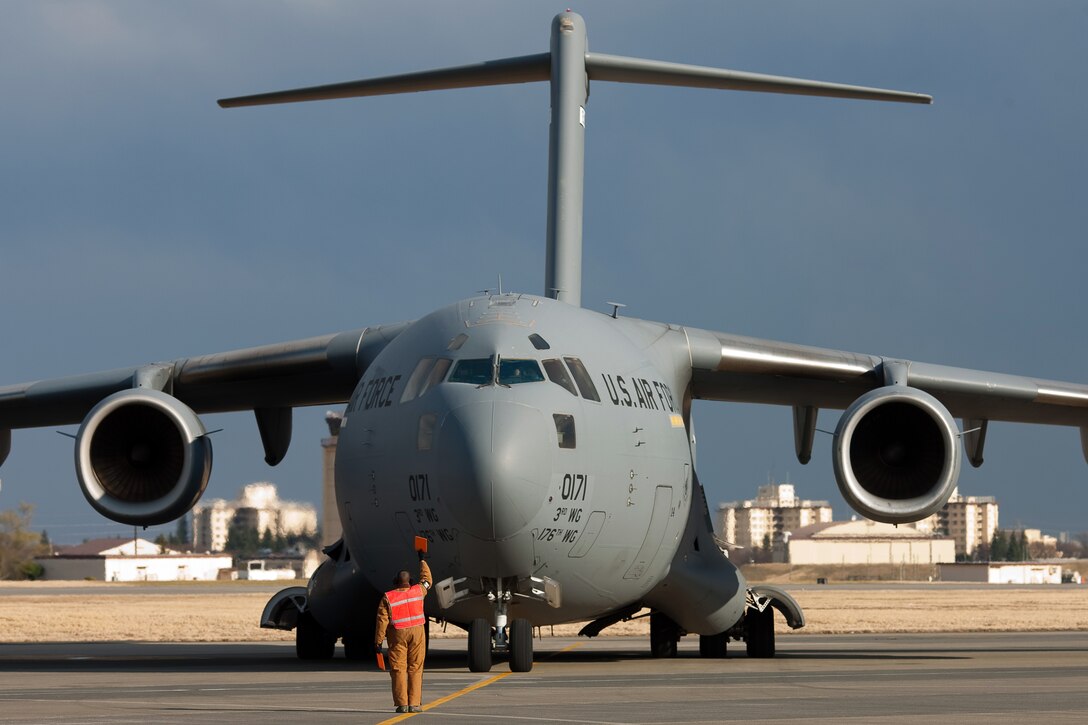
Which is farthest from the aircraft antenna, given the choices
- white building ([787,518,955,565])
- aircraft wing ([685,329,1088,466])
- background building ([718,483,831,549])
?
background building ([718,483,831,549])

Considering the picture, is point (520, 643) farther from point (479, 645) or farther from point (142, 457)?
point (142, 457)

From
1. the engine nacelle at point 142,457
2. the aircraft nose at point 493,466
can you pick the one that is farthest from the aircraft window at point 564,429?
the engine nacelle at point 142,457

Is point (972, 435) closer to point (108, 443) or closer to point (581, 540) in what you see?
point (581, 540)

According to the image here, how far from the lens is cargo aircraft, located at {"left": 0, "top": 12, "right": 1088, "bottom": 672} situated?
12648 millimetres

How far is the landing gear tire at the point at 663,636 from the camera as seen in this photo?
17406 millimetres

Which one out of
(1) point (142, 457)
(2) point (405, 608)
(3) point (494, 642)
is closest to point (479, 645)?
(3) point (494, 642)

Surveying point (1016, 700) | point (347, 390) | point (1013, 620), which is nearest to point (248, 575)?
point (1013, 620)

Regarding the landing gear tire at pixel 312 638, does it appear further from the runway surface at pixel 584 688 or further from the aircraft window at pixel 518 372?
the aircraft window at pixel 518 372

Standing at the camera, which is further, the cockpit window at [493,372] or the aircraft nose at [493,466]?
the cockpit window at [493,372]

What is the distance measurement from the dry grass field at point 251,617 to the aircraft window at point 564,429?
1091 centimetres

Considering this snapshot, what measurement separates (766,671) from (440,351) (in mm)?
4162

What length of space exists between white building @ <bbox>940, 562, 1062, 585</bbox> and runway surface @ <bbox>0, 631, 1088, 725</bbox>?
7641cm

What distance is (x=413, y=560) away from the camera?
1327 centimetres

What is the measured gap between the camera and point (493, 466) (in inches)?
476
